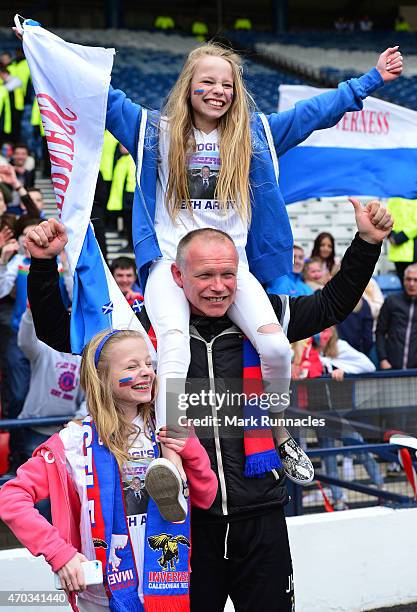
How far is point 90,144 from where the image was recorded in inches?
144

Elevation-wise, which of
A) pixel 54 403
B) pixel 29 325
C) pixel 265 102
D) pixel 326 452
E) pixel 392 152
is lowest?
pixel 326 452

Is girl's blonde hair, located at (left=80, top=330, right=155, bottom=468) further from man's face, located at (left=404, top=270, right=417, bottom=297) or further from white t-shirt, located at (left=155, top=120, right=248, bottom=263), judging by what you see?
man's face, located at (left=404, top=270, right=417, bottom=297)

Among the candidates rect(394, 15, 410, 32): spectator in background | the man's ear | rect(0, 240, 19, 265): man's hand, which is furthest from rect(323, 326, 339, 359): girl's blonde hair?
rect(394, 15, 410, 32): spectator in background

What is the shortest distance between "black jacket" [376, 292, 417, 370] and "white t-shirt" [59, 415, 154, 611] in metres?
4.83

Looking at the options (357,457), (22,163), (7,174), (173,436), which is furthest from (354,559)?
(22,163)

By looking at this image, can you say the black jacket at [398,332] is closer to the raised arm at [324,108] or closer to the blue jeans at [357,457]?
the blue jeans at [357,457]

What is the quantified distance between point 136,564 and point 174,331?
72cm

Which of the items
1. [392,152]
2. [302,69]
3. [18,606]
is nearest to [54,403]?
[18,606]

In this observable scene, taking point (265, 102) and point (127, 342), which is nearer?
point (127, 342)

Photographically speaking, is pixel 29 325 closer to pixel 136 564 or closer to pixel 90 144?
pixel 90 144

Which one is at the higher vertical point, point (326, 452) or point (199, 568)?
point (326, 452)

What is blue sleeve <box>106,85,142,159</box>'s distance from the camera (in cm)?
351

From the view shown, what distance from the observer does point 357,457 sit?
601cm

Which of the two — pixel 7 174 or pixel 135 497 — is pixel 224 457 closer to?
pixel 135 497
